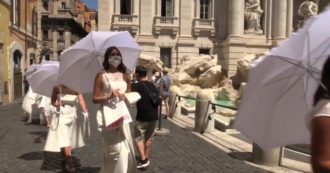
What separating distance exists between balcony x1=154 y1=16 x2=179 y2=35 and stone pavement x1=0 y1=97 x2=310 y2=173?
2081cm

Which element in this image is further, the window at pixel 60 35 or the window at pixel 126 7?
the window at pixel 60 35

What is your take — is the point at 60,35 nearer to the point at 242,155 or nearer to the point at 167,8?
the point at 167,8

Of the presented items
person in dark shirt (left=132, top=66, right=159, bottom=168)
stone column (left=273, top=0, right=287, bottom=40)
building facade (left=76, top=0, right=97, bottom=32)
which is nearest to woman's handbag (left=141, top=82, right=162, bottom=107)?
person in dark shirt (left=132, top=66, right=159, bottom=168)

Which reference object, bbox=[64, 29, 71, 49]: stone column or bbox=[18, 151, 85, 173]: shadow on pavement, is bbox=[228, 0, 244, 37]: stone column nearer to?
bbox=[18, 151, 85, 173]: shadow on pavement

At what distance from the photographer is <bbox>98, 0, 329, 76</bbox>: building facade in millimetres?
32438

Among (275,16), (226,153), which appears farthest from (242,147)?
(275,16)

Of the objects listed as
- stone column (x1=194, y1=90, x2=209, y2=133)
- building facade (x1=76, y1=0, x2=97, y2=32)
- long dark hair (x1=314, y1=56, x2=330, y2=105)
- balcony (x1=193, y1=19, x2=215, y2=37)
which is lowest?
stone column (x1=194, y1=90, x2=209, y2=133)

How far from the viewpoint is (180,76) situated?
2816 centimetres

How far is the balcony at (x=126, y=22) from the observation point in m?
32.3

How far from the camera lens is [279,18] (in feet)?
111

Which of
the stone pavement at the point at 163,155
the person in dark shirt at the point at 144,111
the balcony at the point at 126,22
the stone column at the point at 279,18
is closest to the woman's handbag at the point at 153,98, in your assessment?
the person in dark shirt at the point at 144,111

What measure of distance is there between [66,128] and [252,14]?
27884 mm

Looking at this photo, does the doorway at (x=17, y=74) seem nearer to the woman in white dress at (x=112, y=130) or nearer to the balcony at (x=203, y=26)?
the balcony at (x=203, y=26)

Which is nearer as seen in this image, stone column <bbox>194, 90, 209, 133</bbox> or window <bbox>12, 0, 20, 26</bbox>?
stone column <bbox>194, 90, 209, 133</bbox>
